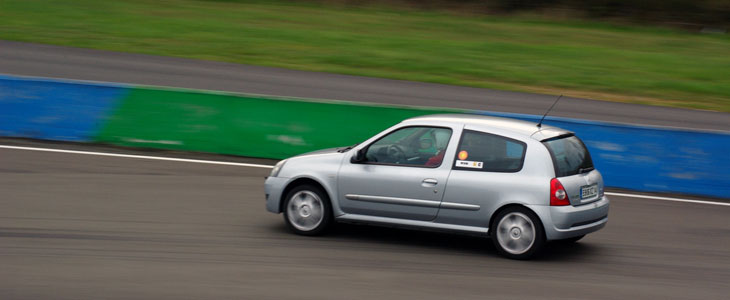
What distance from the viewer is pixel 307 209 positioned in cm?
916

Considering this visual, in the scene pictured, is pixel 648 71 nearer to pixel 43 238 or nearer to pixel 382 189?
pixel 382 189

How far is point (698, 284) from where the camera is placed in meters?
7.89

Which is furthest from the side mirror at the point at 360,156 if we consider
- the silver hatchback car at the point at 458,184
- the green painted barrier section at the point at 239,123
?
the green painted barrier section at the point at 239,123

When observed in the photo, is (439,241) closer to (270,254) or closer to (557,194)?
(557,194)

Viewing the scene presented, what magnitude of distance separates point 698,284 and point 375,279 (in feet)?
9.64

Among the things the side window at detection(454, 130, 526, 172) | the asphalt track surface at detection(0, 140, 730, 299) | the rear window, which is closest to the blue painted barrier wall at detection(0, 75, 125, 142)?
the asphalt track surface at detection(0, 140, 730, 299)

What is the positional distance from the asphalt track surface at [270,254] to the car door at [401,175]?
0.40m

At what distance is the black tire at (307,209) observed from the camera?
9.09 m

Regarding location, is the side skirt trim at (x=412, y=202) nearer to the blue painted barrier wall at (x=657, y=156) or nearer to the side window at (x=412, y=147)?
the side window at (x=412, y=147)

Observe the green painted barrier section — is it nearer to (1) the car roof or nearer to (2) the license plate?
(1) the car roof

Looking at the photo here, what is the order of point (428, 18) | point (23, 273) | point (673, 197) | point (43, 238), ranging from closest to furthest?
point (23, 273) → point (43, 238) → point (673, 197) → point (428, 18)

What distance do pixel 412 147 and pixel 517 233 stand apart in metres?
1.39

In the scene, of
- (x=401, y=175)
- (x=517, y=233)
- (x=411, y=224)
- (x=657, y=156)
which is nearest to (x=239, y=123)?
(x=401, y=175)

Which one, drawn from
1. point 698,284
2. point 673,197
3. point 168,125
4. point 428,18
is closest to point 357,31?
point 428,18
